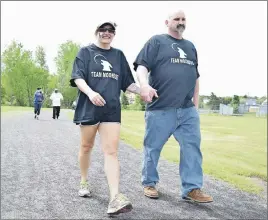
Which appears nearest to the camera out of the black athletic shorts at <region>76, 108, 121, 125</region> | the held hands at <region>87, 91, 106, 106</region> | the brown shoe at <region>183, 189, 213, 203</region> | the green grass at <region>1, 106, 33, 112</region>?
the held hands at <region>87, 91, 106, 106</region>

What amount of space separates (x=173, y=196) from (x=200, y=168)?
0.90ft

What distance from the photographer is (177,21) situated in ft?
6.54

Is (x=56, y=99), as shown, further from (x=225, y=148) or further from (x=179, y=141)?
(x=225, y=148)

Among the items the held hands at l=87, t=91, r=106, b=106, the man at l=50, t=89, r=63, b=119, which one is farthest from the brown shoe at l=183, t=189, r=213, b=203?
the held hands at l=87, t=91, r=106, b=106

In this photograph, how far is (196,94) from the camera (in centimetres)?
257

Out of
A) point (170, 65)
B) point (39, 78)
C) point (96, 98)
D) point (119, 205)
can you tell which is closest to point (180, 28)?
point (170, 65)

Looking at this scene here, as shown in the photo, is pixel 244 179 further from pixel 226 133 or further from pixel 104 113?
pixel 104 113

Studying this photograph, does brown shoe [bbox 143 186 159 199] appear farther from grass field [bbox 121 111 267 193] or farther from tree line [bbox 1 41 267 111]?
tree line [bbox 1 41 267 111]

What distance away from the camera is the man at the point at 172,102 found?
2.11m

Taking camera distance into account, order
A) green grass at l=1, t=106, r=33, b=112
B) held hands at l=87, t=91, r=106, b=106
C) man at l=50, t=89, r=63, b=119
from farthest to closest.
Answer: green grass at l=1, t=106, r=33, b=112 → man at l=50, t=89, r=63, b=119 → held hands at l=87, t=91, r=106, b=106

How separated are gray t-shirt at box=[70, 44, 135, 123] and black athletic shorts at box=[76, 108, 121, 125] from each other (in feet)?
0.03

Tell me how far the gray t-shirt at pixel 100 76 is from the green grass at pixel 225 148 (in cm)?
12

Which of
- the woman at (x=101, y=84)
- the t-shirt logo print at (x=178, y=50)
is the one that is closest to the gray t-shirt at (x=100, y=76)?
the woman at (x=101, y=84)

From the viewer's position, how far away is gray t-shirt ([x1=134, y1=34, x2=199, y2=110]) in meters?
2.12
